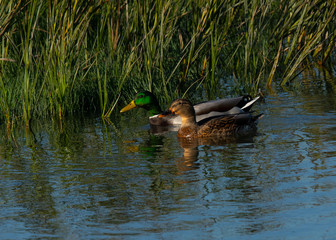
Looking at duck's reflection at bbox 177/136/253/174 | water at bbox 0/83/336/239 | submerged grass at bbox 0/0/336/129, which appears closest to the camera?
water at bbox 0/83/336/239

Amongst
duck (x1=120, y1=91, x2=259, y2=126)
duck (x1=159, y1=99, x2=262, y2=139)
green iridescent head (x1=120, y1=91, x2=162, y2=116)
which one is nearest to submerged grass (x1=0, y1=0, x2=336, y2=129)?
green iridescent head (x1=120, y1=91, x2=162, y2=116)

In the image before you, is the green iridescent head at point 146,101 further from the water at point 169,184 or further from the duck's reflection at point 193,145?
the duck's reflection at point 193,145

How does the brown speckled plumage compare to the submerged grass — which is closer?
the brown speckled plumage

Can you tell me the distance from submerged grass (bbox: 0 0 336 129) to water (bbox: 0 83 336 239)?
75cm

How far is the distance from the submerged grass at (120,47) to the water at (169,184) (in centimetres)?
75

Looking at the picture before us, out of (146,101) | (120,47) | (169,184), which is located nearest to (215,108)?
(146,101)

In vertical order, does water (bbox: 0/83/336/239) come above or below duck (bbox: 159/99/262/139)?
below

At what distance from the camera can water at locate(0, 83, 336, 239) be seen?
4.98 meters

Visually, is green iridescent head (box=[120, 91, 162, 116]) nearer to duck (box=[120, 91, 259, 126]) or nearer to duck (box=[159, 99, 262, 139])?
duck (box=[120, 91, 259, 126])

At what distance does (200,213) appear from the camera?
525 centimetres

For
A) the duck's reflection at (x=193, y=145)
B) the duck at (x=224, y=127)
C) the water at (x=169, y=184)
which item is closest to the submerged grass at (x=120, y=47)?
the water at (x=169, y=184)

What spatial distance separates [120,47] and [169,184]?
4.67m

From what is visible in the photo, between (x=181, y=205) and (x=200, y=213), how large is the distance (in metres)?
0.28

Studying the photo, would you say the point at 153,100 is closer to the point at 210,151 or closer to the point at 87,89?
the point at 87,89
